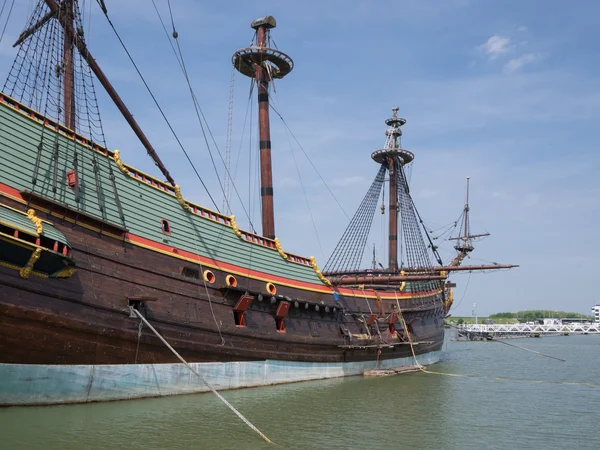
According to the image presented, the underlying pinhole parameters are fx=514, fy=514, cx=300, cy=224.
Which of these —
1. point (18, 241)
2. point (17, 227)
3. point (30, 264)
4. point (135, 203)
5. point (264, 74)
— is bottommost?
point (30, 264)

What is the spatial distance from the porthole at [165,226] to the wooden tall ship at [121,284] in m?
0.03

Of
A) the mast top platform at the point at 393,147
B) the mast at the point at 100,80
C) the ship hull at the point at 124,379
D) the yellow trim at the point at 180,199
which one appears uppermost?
the mast top platform at the point at 393,147

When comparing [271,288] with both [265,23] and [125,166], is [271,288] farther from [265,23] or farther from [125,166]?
[265,23]

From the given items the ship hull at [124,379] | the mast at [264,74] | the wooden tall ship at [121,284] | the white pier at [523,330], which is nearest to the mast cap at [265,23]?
the mast at [264,74]

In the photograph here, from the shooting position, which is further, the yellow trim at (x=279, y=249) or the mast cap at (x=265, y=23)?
the mast cap at (x=265, y=23)

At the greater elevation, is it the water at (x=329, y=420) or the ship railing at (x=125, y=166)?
the ship railing at (x=125, y=166)

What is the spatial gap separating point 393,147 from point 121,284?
27236 mm

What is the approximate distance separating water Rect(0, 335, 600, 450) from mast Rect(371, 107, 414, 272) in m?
18.7

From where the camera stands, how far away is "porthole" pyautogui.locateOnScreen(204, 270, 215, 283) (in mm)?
16336

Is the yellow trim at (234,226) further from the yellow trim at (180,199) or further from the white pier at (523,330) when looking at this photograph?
the white pier at (523,330)

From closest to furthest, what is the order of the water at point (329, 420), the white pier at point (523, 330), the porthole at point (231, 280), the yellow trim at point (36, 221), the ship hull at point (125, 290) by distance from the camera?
1. the water at point (329, 420)
2. the yellow trim at point (36, 221)
3. the ship hull at point (125, 290)
4. the porthole at point (231, 280)
5. the white pier at point (523, 330)

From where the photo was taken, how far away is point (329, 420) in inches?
530

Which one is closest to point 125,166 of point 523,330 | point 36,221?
point 36,221

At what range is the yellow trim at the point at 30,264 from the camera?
11.3 m
